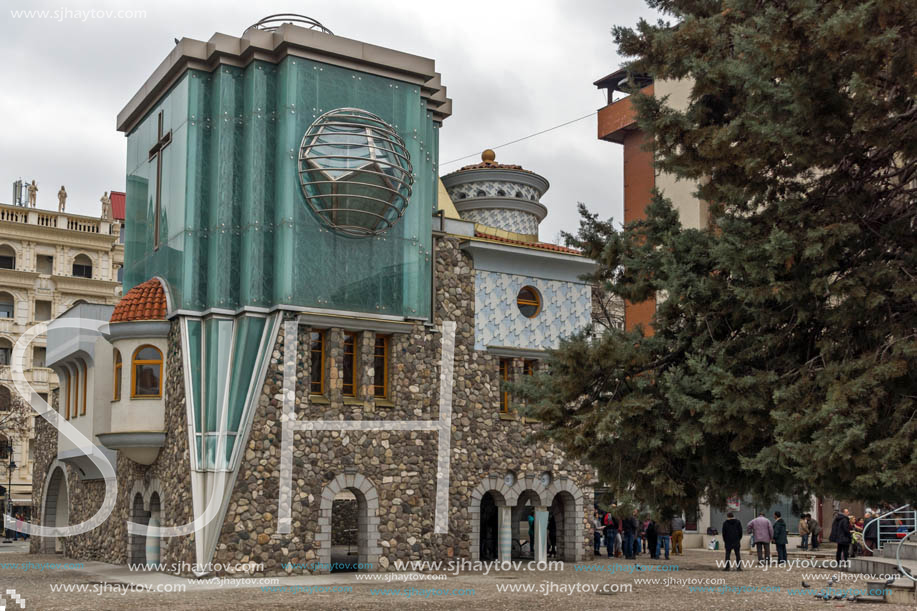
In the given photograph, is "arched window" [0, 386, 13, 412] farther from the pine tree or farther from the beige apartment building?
the pine tree

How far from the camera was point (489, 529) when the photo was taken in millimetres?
27734

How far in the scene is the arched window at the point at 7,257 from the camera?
52.4 meters

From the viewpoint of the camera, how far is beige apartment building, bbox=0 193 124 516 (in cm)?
5169

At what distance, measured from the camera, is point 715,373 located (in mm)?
11297

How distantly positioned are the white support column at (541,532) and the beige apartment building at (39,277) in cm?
3416

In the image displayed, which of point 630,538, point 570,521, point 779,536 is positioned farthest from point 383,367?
point 779,536

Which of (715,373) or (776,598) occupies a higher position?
(715,373)

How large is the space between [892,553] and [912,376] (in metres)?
11.3

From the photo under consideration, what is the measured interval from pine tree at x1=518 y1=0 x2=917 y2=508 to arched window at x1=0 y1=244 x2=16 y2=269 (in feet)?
153

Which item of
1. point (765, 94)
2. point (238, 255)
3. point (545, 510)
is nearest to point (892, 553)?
point (545, 510)

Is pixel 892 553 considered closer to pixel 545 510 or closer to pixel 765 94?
pixel 545 510

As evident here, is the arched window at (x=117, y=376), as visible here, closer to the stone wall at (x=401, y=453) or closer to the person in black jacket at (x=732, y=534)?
the stone wall at (x=401, y=453)

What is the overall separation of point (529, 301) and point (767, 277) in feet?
50.5

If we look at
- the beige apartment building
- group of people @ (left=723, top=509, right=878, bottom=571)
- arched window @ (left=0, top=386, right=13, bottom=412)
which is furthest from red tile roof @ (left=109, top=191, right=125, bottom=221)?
group of people @ (left=723, top=509, right=878, bottom=571)
